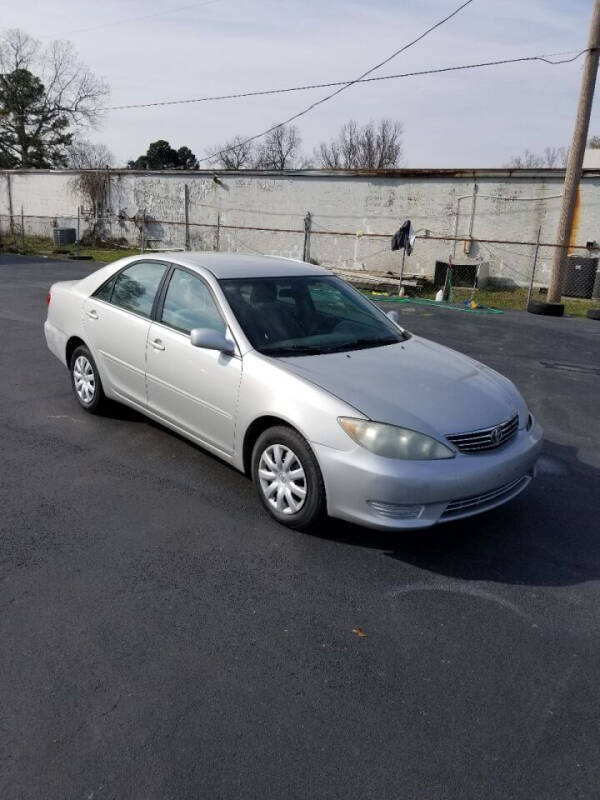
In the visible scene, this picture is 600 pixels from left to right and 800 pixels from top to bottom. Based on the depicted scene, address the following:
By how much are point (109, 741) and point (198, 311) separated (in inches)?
113

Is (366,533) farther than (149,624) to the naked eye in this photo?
Yes

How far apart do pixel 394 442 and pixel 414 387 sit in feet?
1.82

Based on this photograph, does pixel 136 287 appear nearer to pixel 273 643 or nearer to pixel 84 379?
pixel 84 379

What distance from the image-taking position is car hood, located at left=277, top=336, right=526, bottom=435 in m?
3.53

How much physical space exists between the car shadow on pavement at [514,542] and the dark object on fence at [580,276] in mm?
13364

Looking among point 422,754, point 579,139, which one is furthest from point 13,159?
point 422,754

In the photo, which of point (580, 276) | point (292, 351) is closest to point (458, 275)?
point (580, 276)

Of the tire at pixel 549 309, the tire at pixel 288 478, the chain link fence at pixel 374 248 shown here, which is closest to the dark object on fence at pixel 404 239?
the chain link fence at pixel 374 248

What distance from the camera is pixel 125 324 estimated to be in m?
5.04

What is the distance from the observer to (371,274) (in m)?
19.2

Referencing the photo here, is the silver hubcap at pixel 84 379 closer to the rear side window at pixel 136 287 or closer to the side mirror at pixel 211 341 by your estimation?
the rear side window at pixel 136 287

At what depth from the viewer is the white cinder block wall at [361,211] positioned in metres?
17.9

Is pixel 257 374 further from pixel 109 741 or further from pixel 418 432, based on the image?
pixel 109 741

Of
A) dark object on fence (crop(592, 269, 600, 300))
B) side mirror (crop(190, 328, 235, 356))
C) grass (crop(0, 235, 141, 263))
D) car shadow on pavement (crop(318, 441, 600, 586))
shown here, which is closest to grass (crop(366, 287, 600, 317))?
dark object on fence (crop(592, 269, 600, 300))
